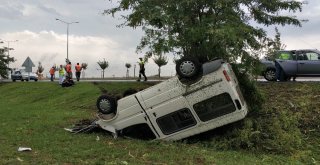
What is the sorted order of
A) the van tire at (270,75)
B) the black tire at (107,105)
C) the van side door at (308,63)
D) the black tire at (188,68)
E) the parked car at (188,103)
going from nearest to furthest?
the parked car at (188,103), the black tire at (188,68), the black tire at (107,105), the van side door at (308,63), the van tire at (270,75)

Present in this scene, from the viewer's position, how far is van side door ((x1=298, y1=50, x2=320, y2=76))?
21469 millimetres

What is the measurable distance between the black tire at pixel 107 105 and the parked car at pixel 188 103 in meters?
0.23

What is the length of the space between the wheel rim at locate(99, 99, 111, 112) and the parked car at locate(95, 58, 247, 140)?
0.31 meters

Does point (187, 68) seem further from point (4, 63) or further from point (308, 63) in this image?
point (4, 63)

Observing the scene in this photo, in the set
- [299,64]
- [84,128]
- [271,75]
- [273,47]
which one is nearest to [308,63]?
[299,64]

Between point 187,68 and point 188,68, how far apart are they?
3 centimetres

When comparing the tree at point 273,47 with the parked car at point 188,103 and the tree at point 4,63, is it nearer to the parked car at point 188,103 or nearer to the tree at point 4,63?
the parked car at point 188,103

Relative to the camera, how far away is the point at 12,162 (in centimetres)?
815

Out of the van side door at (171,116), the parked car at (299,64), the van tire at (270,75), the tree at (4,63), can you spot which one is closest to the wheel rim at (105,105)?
the van side door at (171,116)

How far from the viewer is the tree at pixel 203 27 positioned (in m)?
12.0

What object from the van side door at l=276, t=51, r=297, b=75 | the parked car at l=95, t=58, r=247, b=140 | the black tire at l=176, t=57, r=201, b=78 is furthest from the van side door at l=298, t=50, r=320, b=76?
the black tire at l=176, t=57, r=201, b=78

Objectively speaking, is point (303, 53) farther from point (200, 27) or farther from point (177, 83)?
point (177, 83)

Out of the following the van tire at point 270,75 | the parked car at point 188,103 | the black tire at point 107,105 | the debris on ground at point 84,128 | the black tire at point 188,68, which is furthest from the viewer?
the van tire at point 270,75

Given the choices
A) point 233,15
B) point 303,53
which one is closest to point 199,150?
point 233,15
